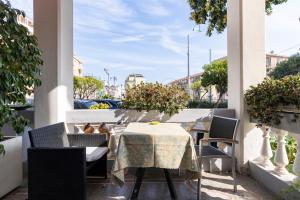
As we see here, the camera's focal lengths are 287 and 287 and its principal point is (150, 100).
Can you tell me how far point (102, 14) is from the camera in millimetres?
7930

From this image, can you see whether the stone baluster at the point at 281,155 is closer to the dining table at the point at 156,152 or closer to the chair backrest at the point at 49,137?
the dining table at the point at 156,152

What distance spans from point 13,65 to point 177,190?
7.45 feet

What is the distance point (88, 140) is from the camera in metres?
3.76

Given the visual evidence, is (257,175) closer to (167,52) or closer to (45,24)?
(45,24)

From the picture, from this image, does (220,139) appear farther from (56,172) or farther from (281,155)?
(56,172)

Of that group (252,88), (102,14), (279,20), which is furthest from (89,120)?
(279,20)

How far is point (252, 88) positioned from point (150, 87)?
4.75 ft

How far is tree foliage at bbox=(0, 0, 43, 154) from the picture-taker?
2182 mm

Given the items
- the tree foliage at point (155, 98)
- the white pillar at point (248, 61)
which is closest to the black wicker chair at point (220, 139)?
the white pillar at point (248, 61)

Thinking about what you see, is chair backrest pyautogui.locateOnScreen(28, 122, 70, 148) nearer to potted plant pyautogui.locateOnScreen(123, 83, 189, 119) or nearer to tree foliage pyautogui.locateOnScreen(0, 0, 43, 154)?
tree foliage pyautogui.locateOnScreen(0, 0, 43, 154)

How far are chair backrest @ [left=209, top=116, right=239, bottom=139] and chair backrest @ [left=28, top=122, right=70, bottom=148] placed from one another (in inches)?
75.5

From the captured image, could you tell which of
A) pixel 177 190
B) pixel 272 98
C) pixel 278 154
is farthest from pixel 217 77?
pixel 177 190

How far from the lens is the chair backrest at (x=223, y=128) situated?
3.51 meters

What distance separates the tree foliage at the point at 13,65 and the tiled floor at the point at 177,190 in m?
1.39
